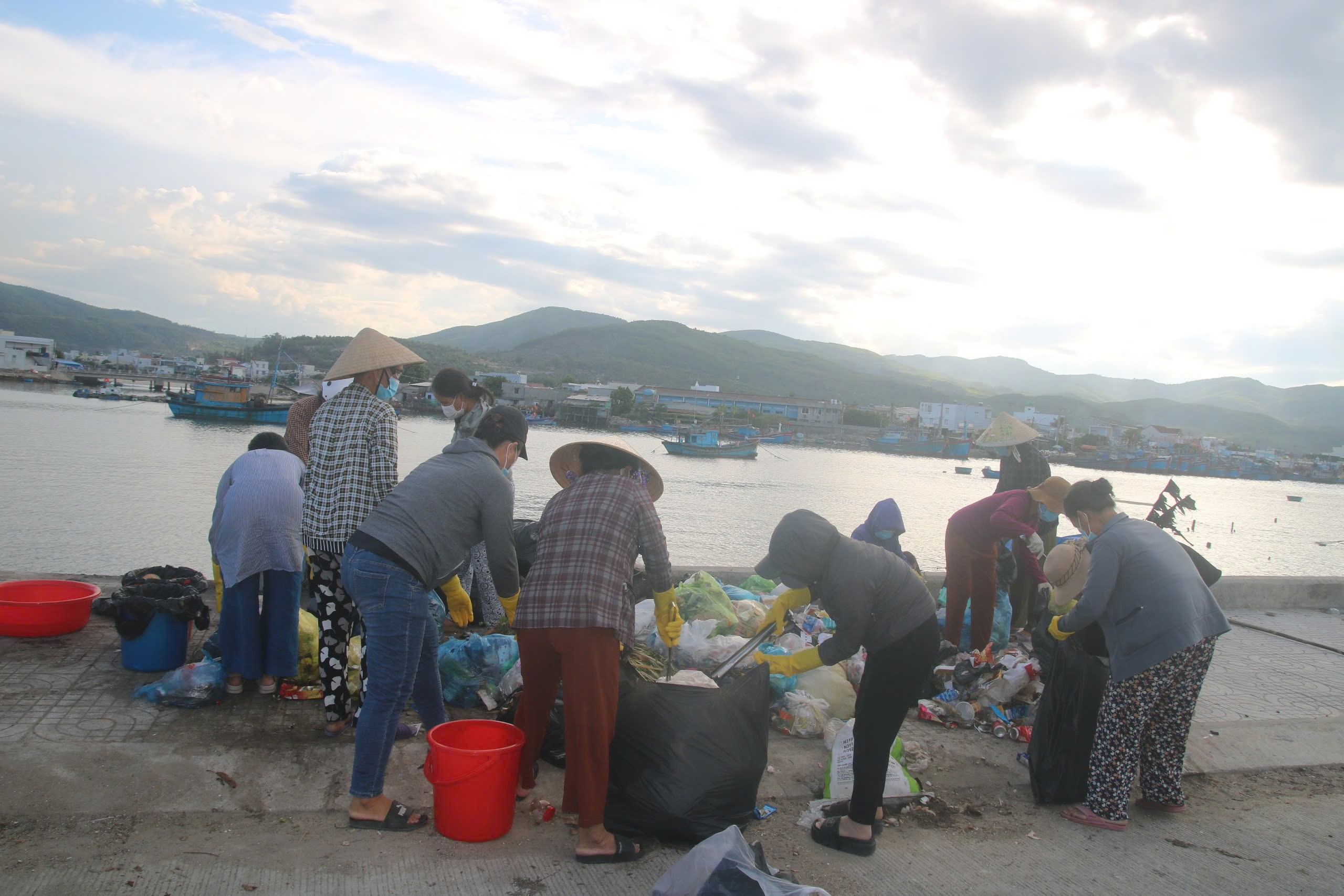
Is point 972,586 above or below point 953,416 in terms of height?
below

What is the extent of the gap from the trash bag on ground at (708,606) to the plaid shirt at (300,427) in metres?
2.50

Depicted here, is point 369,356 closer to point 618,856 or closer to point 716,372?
point 618,856

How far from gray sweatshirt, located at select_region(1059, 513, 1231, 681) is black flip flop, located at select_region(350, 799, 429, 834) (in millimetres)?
2981

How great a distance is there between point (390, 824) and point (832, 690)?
2.54 meters

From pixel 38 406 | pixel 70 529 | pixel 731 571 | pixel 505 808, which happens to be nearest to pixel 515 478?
pixel 70 529

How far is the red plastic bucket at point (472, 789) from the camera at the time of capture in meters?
2.92

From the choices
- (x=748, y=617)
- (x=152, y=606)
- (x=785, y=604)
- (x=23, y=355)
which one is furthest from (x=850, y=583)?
(x=23, y=355)

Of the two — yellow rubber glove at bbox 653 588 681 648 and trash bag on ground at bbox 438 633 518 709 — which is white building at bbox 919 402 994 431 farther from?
yellow rubber glove at bbox 653 588 681 648

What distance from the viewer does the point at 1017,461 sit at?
5969mm

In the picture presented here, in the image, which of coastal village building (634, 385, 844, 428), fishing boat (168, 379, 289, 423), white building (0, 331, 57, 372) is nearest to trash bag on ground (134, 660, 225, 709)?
fishing boat (168, 379, 289, 423)

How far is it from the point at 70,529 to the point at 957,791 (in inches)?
638

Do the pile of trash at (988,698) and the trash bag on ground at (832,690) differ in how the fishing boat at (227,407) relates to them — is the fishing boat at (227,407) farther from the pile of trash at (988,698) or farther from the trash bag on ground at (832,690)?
the pile of trash at (988,698)

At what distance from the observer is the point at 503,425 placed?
331 cm

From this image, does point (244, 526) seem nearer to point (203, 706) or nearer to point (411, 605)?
point (203, 706)
